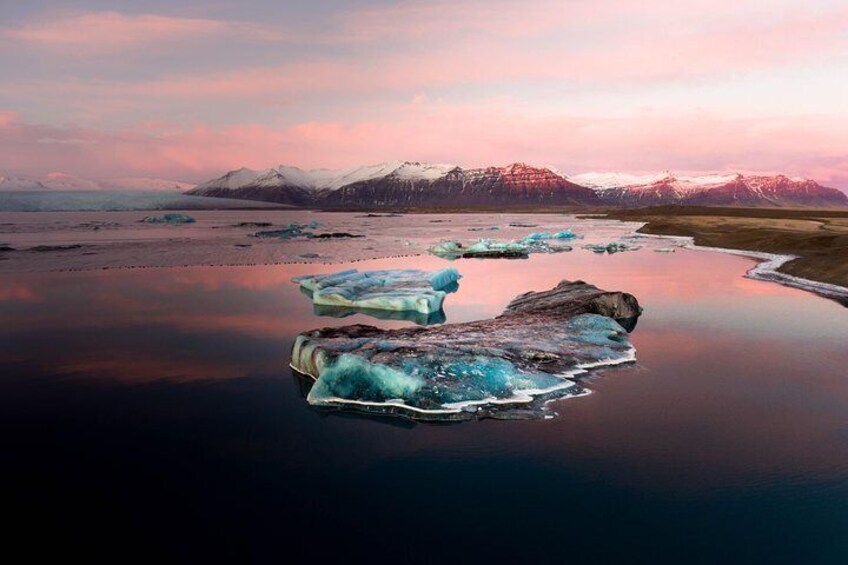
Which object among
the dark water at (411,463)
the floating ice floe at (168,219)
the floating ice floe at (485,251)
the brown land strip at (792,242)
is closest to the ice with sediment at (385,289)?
the dark water at (411,463)

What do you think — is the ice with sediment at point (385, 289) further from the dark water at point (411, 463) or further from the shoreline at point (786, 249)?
the shoreline at point (786, 249)

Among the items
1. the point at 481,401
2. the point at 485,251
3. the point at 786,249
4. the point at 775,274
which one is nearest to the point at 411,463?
the point at 481,401

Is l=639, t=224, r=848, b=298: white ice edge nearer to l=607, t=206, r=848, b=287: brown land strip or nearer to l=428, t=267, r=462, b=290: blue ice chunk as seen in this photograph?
l=607, t=206, r=848, b=287: brown land strip

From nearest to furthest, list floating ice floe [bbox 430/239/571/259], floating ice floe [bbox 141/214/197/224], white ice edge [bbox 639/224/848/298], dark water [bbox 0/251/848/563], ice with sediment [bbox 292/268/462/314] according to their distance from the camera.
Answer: dark water [bbox 0/251/848/563] → ice with sediment [bbox 292/268/462/314] → white ice edge [bbox 639/224/848/298] → floating ice floe [bbox 430/239/571/259] → floating ice floe [bbox 141/214/197/224]

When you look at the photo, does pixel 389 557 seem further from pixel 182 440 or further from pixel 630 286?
pixel 630 286

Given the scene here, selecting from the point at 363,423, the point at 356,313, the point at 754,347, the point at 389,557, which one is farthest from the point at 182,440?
the point at 754,347

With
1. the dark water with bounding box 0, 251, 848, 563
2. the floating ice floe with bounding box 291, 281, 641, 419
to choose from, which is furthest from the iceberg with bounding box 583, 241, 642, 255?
the floating ice floe with bounding box 291, 281, 641, 419
